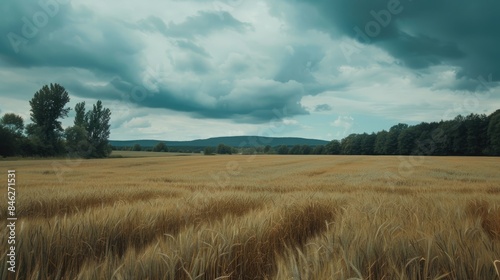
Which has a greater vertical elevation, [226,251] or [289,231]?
[226,251]

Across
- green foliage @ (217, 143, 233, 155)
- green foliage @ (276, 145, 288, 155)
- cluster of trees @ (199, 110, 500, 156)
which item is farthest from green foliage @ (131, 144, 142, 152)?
green foliage @ (276, 145, 288, 155)

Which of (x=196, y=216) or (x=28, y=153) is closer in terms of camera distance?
(x=196, y=216)

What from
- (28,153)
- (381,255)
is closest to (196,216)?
(381,255)

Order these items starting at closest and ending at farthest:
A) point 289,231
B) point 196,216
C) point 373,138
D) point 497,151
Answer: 1. point 289,231
2. point 196,216
3. point 497,151
4. point 373,138

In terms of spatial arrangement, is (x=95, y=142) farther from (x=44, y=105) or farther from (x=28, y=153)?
(x=44, y=105)

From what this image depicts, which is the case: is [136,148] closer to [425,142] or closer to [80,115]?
[80,115]

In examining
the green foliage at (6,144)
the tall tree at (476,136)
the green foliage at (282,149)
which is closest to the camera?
the green foliage at (6,144)

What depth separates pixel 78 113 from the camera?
40.2m

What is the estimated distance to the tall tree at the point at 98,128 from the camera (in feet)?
134

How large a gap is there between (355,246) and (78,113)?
4573cm

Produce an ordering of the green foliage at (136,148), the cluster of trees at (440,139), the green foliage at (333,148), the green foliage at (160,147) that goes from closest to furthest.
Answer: the cluster of trees at (440,139) < the green foliage at (136,148) < the green foliage at (160,147) < the green foliage at (333,148)

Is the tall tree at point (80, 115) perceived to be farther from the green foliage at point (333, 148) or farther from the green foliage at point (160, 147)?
the green foliage at point (333, 148)

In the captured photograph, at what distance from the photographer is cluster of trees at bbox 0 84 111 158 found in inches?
824

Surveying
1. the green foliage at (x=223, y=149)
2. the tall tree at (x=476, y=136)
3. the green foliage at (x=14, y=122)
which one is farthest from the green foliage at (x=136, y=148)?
the tall tree at (x=476, y=136)
